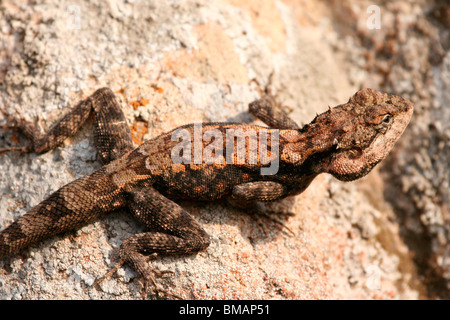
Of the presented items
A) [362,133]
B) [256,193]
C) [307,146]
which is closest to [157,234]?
[256,193]

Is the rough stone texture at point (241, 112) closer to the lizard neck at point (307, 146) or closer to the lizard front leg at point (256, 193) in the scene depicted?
the lizard front leg at point (256, 193)

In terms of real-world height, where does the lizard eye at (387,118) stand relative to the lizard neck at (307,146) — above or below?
above

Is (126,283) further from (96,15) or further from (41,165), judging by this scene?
(96,15)

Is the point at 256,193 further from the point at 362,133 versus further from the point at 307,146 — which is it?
the point at 362,133

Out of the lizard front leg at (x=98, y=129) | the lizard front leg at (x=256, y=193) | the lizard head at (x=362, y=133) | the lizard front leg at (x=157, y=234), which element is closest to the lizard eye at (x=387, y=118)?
the lizard head at (x=362, y=133)

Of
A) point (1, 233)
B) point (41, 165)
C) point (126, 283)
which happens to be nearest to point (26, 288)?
point (1, 233)
